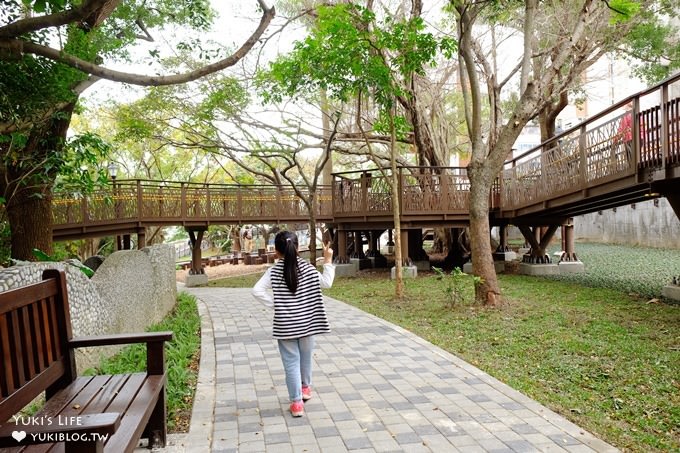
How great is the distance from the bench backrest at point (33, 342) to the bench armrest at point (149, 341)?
A: 16cm

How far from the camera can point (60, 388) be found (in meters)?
3.18

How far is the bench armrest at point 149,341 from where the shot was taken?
326cm

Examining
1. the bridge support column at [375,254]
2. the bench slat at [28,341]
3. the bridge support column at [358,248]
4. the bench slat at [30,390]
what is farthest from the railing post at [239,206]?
the bench slat at [28,341]

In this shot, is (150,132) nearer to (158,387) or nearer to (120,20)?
(120,20)

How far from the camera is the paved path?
11.6 ft

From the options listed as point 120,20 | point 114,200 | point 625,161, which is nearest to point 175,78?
point 120,20

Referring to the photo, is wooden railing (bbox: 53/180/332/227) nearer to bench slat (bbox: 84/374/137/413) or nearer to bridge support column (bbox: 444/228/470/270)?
bridge support column (bbox: 444/228/470/270)

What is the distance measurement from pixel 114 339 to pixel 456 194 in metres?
12.9

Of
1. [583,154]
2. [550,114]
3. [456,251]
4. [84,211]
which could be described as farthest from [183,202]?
[550,114]

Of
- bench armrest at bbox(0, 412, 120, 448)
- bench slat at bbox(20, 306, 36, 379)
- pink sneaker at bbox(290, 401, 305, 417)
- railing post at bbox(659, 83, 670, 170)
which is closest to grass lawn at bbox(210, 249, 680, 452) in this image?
pink sneaker at bbox(290, 401, 305, 417)

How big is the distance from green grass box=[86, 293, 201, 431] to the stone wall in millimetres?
248

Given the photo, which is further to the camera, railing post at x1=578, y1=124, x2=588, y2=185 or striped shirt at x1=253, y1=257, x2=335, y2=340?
railing post at x1=578, y1=124, x2=588, y2=185

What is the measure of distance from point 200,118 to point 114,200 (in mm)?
3919

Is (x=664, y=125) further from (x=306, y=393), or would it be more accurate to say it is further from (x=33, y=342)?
(x=33, y=342)
